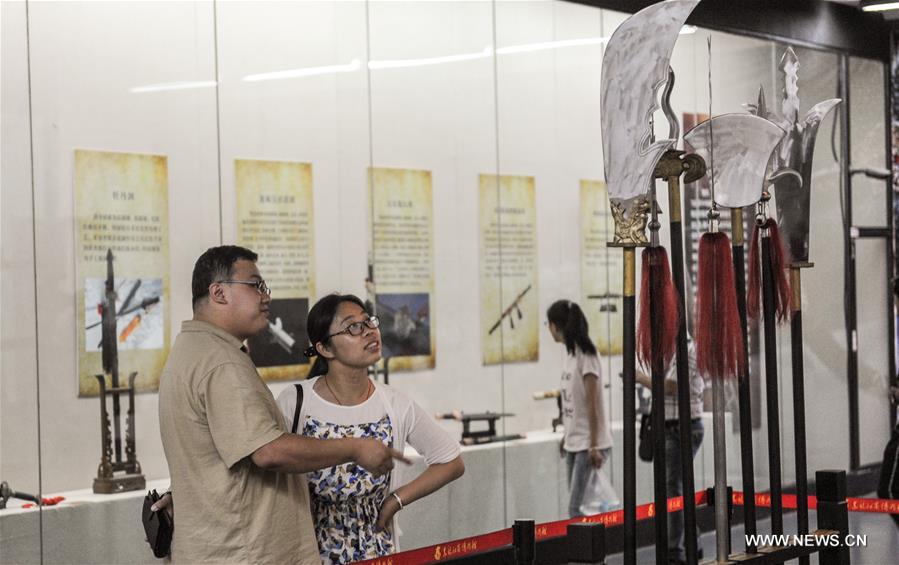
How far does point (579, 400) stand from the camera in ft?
24.2

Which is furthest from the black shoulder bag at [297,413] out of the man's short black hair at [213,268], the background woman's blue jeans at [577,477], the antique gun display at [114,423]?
the background woman's blue jeans at [577,477]

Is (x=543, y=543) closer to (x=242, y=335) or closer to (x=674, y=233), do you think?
(x=242, y=335)

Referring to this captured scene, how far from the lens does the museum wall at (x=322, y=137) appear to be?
5.14 meters

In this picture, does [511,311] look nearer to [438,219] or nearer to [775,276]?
[438,219]

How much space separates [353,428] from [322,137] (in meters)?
2.58

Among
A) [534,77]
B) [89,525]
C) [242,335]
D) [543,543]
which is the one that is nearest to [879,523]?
[543,543]

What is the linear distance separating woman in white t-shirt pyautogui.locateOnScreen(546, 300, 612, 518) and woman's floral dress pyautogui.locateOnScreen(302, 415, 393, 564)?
11.5 feet

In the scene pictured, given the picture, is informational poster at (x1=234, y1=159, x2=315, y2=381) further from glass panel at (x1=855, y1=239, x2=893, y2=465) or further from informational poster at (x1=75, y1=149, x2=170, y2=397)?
glass panel at (x1=855, y1=239, x2=893, y2=465)

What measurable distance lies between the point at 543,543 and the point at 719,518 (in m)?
3.86

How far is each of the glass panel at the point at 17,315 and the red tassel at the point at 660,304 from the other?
2923mm

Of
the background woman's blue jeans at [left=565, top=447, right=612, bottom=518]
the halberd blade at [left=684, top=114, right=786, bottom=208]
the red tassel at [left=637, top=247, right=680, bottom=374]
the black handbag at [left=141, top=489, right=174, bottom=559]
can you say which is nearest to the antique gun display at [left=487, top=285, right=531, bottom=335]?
the background woman's blue jeans at [left=565, top=447, right=612, bottom=518]

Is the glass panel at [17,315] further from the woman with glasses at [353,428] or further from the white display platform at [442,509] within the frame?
the woman with glasses at [353,428]

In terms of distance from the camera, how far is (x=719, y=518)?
10.7 ft

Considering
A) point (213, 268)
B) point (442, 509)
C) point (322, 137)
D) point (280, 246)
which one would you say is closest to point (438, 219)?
point (322, 137)
